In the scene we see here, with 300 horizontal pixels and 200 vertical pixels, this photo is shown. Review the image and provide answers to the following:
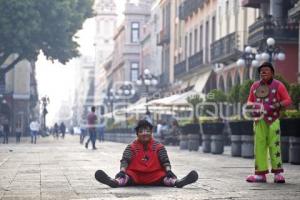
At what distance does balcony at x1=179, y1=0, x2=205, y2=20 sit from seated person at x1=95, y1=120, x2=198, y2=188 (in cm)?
3725

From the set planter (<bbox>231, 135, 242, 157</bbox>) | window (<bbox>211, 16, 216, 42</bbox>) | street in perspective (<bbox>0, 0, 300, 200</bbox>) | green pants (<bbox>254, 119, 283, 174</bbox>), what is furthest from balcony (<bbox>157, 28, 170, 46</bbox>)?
green pants (<bbox>254, 119, 283, 174</bbox>)

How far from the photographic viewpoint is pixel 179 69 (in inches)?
2042

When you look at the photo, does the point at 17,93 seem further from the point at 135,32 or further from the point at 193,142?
the point at 193,142

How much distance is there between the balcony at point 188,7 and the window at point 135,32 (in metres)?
34.5

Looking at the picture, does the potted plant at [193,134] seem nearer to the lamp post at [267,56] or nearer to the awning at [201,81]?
the lamp post at [267,56]

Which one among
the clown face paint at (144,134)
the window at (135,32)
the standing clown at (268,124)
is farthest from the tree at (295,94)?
the window at (135,32)

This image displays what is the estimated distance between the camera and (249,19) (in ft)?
119

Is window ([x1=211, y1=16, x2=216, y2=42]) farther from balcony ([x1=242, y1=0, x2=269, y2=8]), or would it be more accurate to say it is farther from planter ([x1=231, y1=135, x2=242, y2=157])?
planter ([x1=231, y1=135, x2=242, y2=157])

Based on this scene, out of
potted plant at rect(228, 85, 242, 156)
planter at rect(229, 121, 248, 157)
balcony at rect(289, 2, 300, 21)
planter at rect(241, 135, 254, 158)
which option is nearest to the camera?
planter at rect(241, 135, 254, 158)

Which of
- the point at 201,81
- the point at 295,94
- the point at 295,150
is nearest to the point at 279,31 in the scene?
the point at 201,81

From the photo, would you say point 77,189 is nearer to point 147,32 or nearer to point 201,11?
point 201,11

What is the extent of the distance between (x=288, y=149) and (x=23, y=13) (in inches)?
1197

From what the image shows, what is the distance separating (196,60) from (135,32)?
137 ft

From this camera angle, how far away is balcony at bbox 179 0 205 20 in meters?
47.5
